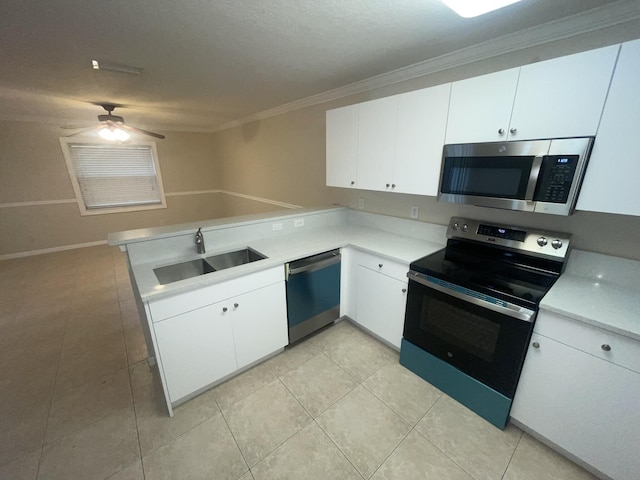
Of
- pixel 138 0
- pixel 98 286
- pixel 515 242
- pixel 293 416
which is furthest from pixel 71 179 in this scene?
pixel 515 242

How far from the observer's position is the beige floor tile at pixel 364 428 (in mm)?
1385

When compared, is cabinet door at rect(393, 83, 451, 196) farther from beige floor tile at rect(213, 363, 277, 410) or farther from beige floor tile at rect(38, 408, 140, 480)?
beige floor tile at rect(38, 408, 140, 480)

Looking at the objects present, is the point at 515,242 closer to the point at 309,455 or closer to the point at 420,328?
the point at 420,328

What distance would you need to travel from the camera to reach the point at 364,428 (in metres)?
1.54

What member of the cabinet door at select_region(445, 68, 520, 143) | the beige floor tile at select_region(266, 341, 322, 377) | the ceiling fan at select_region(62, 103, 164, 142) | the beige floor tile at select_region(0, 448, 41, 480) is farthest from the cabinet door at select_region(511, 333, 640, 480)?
the ceiling fan at select_region(62, 103, 164, 142)

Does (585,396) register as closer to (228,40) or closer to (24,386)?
(228,40)

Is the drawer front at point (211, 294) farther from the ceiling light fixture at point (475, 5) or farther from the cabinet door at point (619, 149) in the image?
the cabinet door at point (619, 149)

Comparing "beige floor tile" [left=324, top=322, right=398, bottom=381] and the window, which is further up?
the window

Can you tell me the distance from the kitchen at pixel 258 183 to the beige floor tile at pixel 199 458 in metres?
2.23

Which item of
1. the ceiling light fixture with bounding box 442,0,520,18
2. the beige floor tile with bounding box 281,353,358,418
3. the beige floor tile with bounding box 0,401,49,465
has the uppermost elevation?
the ceiling light fixture with bounding box 442,0,520,18

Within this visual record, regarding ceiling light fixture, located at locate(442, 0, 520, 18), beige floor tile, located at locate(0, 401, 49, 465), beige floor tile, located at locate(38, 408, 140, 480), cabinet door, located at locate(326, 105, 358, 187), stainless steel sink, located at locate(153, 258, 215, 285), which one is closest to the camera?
ceiling light fixture, located at locate(442, 0, 520, 18)

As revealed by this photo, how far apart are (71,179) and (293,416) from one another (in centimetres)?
582

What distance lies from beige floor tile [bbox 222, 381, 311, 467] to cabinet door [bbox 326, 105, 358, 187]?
5.95ft

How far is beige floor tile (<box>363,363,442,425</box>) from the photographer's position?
1643mm
